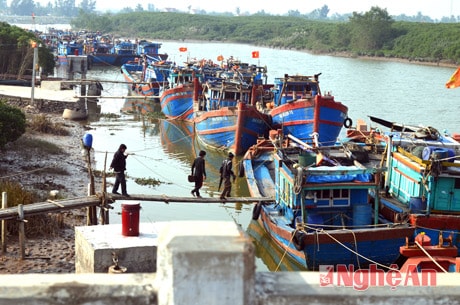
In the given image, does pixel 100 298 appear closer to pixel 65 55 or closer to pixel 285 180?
pixel 285 180

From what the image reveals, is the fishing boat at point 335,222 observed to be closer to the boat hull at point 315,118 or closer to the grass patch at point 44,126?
the boat hull at point 315,118

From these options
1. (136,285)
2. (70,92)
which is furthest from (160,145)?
(136,285)

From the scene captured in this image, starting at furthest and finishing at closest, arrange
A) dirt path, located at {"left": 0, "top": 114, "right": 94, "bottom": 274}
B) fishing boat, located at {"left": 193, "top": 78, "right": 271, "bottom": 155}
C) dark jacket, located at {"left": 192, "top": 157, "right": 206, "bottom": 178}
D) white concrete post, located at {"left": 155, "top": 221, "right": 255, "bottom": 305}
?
fishing boat, located at {"left": 193, "top": 78, "right": 271, "bottom": 155}, dark jacket, located at {"left": 192, "top": 157, "right": 206, "bottom": 178}, dirt path, located at {"left": 0, "top": 114, "right": 94, "bottom": 274}, white concrete post, located at {"left": 155, "top": 221, "right": 255, "bottom": 305}

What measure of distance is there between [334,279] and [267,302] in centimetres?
40

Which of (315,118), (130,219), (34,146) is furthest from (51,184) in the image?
(315,118)

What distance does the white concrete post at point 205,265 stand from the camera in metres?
3.45

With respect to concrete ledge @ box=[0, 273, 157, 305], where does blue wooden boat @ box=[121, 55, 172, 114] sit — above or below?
below

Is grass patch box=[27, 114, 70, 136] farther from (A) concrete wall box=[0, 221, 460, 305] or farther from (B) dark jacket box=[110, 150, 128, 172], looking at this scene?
(A) concrete wall box=[0, 221, 460, 305]

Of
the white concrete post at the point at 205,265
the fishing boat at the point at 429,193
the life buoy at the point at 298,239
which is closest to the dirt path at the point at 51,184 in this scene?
the life buoy at the point at 298,239

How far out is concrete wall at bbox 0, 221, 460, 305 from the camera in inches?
136

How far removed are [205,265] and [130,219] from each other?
6.34 metres

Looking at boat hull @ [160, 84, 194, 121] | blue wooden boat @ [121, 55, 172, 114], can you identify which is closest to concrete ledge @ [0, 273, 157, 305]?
boat hull @ [160, 84, 194, 121]

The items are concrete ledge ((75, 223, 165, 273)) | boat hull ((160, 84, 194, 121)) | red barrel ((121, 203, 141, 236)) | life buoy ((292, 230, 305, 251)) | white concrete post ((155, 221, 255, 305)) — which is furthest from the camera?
boat hull ((160, 84, 194, 121))

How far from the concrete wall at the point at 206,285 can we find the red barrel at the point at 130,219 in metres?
5.96
